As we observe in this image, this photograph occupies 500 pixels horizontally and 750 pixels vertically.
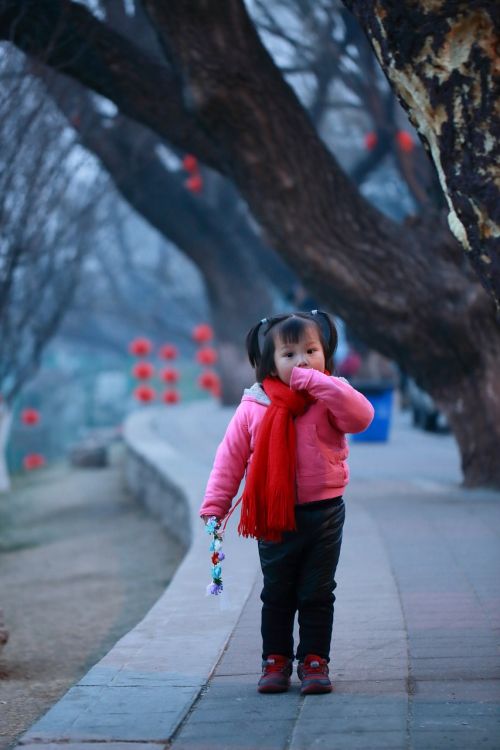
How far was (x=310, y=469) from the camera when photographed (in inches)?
172

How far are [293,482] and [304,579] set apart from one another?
358 millimetres

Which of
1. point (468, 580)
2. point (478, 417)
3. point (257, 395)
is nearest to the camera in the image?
point (257, 395)

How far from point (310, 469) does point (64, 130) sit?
10.6m

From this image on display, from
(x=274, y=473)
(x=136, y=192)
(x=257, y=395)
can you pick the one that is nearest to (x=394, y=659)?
(x=274, y=473)

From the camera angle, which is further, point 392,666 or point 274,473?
point 392,666

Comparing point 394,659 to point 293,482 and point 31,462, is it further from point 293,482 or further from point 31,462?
point 31,462

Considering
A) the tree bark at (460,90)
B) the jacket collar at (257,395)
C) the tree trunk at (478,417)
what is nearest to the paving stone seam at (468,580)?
the jacket collar at (257,395)

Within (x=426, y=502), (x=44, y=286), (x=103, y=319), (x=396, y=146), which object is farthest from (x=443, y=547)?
(x=103, y=319)

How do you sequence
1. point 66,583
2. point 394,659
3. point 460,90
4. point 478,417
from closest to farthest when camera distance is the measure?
1. point 460,90
2. point 394,659
3. point 66,583
4. point 478,417

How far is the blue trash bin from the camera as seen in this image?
15334 millimetres

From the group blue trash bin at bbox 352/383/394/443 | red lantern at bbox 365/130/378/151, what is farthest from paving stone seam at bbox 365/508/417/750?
red lantern at bbox 365/130/378/151

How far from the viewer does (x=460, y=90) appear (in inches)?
156

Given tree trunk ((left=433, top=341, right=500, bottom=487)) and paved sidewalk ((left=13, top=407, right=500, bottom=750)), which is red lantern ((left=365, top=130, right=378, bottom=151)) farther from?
paved sidewalk ((left=13, top=407, right=500, bottom=750))

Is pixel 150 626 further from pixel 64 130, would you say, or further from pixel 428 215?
pixel 64 130
